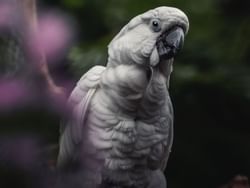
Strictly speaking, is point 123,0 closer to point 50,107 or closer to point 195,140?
point 195,140

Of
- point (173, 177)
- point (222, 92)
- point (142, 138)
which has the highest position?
point (142, 138)

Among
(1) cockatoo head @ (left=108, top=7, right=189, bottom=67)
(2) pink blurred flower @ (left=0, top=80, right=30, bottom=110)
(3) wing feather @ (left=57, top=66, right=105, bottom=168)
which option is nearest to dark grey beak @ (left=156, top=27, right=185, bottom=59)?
(1) cockatoo head @ (left=108, top=7, right=189, bottom=67)

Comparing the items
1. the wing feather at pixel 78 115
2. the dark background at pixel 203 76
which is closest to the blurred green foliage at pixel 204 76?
the dark background at pixel 203 76

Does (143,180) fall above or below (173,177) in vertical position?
above

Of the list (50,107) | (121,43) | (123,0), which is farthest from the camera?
(123,0)

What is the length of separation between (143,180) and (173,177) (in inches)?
13.1

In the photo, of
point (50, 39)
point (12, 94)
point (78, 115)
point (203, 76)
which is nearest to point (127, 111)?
point (78, 115)

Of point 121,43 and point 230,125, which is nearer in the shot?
point 121,43

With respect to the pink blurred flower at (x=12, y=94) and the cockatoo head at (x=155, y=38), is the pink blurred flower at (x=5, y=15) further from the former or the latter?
the cockatoo head at (x=155, y=38)

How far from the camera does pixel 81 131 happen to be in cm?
80

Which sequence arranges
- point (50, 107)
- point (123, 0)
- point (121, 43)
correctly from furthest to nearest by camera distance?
point (123, 0), point (121, 43), point (50, 107)

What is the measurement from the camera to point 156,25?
0.74 meters

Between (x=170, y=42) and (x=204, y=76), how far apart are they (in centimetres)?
51

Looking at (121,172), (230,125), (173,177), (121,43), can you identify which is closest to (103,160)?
(121,172)
